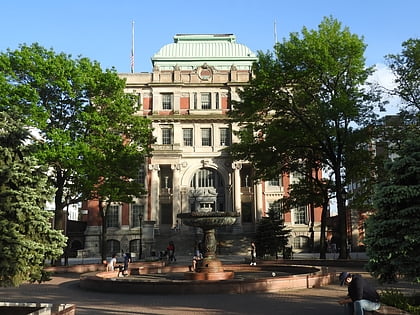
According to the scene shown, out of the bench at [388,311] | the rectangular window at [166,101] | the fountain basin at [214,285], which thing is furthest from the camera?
the rectangular window at [166,101]

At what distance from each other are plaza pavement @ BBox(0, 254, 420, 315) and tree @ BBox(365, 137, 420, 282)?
5.80ft

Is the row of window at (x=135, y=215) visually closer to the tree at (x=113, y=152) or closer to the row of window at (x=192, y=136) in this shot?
the row of window at (x=192, y=136)

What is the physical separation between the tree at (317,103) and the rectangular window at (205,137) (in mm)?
26521

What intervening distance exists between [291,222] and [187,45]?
2699cm

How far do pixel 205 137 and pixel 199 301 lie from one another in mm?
43442

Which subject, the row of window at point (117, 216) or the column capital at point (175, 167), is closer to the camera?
the row of window at point (117, 216)

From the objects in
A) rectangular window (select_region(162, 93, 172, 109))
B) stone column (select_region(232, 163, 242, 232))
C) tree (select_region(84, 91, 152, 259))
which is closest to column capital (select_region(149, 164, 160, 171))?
rectangular window (select_region(162, 93, 172, 109))

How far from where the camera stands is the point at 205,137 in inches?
2231

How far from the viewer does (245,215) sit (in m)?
55.7

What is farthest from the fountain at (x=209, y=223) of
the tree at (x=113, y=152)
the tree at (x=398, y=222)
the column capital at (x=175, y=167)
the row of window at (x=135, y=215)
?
the row of window at (x=135, y=215)

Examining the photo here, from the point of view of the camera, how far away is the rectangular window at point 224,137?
5625cm

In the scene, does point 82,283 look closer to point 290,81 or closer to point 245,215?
point 290,81

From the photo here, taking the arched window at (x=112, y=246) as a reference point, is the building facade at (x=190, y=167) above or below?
above

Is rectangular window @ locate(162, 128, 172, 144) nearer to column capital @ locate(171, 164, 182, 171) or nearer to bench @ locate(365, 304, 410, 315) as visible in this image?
column capital @ locate(171, 164, 182, 171)
